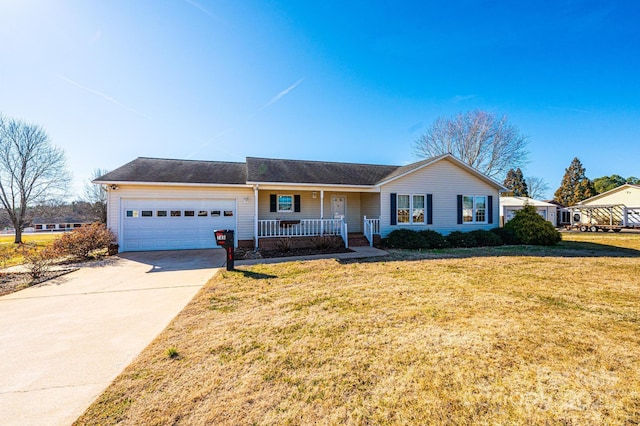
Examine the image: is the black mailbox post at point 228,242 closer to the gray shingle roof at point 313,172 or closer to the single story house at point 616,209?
the gray shingle roof at point 313,172

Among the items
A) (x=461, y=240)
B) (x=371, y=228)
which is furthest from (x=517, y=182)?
(x=371, y=228)

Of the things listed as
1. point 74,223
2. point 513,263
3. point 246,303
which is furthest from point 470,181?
point 74,223

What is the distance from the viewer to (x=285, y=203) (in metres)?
13.5

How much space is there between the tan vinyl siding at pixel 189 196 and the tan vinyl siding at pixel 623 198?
36866 mm

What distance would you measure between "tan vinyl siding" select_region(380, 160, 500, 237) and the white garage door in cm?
782

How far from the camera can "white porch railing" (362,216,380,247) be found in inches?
471

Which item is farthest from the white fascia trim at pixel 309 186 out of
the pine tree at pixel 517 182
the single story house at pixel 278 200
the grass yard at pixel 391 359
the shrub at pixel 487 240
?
the pine tree at pixel 517 182

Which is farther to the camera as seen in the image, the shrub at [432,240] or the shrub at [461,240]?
the shrub at [461,240]

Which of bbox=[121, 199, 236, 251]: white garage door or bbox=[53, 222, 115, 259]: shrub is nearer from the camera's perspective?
bbox=[53, 222, 115, 259]: shrub

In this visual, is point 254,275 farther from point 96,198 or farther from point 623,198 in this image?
point 623,198

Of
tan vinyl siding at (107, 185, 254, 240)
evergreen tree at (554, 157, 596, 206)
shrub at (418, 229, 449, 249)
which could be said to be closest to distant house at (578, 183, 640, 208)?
evergreen tree at (554, 157, 596, 206)

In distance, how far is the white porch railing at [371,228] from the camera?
12.0m

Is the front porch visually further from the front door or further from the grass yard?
the grass yard

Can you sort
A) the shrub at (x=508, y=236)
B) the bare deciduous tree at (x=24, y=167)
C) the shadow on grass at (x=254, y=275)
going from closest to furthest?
the shadow on grass at (x=254, y=275), the shrub at (x=508, y=236), the bare deciduous tree at (x=24, y=167)
